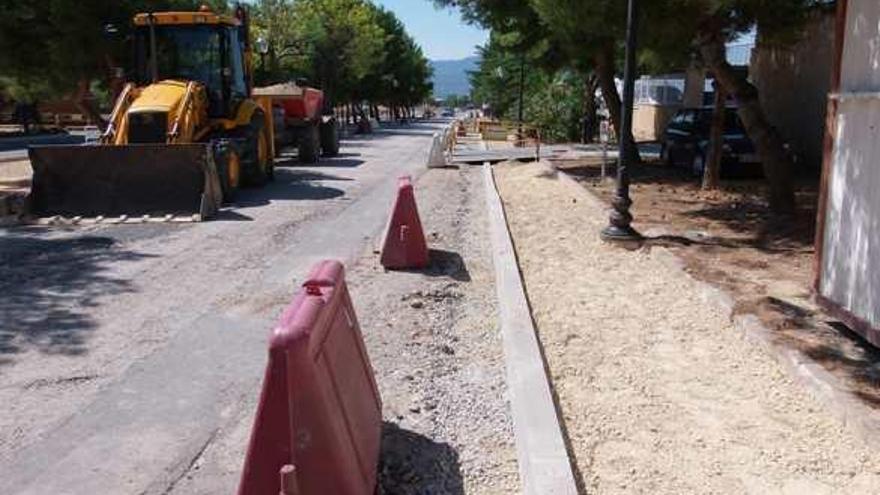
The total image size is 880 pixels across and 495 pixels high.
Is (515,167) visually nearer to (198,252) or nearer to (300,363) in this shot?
(198,252)

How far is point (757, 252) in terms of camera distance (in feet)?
32.1

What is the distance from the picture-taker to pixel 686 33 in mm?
11891

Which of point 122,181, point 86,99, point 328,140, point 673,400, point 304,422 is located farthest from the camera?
point 328,140

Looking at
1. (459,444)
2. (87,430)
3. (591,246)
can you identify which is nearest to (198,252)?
(591,246)

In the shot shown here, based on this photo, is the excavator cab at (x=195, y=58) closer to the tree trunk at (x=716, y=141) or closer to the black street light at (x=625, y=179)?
the black street light at (x=625, y=179)

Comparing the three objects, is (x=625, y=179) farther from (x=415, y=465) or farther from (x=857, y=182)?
(x=415, y=465)

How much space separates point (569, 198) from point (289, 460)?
1231 centimetres

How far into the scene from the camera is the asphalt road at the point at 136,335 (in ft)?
14.7

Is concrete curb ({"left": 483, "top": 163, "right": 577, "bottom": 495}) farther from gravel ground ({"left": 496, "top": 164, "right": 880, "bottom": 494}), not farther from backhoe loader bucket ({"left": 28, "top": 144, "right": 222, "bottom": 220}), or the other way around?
backhoe loader bucket ({"left": 28, "top": 144, "right": 222, "bottom": 220})

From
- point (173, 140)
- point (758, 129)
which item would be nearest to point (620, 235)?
point (758, 129)

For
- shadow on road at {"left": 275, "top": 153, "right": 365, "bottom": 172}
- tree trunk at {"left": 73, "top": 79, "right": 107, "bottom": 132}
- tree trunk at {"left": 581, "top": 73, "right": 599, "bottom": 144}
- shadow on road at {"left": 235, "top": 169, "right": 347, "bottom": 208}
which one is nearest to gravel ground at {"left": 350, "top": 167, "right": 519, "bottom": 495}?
shadow on road at {"left": 235, "top": 169, "right": 347, "bottom": 208}

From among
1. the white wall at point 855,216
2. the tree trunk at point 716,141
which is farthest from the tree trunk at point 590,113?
the white wall at point 855,216

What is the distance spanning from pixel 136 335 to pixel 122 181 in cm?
654

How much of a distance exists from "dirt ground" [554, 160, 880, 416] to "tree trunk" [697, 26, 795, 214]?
1.17 feet
